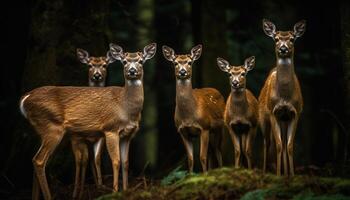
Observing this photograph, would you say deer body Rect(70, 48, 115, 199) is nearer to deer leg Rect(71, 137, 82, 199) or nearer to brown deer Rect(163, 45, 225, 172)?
deer leg Rect(71, 137, 82, 199)

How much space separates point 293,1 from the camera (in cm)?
1700

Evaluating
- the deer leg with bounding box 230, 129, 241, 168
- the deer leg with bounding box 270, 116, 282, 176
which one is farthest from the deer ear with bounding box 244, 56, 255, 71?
the deer leg with bounding box 270, 116, 282, 176

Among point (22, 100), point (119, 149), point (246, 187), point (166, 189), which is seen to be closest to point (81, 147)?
point (119, 149)

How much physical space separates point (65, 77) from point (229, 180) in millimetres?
5401

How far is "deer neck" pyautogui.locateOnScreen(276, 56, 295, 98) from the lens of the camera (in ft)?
36.9

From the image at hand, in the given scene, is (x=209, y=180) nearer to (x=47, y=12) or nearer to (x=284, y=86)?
(x=284, y=86)

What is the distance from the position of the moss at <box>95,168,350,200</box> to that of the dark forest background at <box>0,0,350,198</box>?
80.2 inches

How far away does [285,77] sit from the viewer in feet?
36.9

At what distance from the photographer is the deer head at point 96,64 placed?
12.8 meters

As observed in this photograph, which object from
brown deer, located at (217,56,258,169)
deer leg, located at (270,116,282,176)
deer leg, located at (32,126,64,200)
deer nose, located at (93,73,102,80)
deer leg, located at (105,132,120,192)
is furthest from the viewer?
deer nose, located at (93,73,102,80)

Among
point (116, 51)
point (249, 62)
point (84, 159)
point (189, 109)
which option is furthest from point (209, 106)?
point (84, 159)

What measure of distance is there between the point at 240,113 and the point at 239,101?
21 centimetres

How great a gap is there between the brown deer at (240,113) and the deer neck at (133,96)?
5.07ft

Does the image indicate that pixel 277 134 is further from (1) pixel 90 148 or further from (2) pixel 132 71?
(1) pixel 90 148
